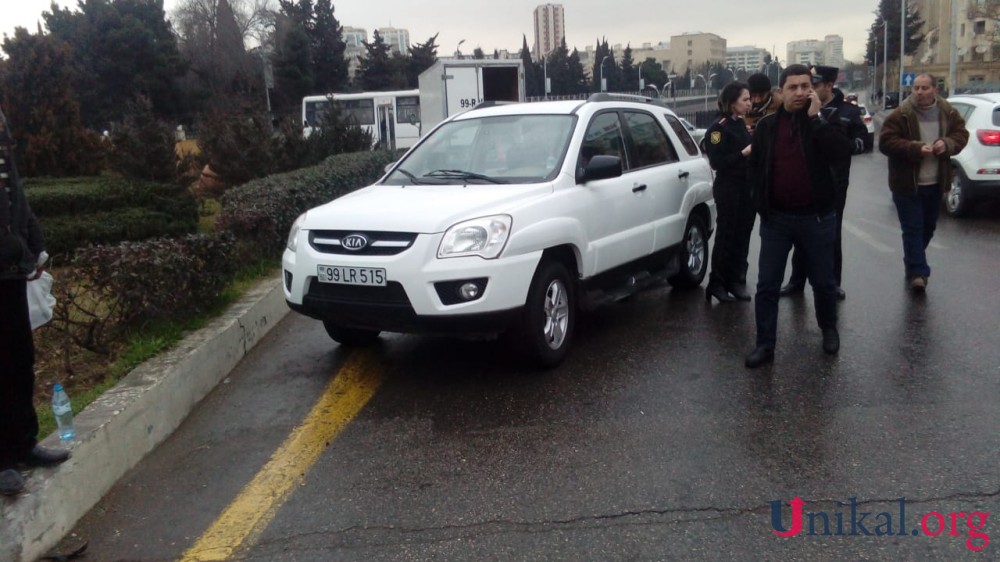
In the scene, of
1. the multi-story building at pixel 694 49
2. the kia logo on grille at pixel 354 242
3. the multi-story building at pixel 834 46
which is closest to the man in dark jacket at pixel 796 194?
the kia logo on grille at pixel 354 242

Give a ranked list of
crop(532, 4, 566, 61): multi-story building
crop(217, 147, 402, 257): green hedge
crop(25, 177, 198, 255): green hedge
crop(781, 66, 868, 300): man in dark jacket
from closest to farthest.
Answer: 1. crop(781, 66, 868, 300): man in dark jacket
2. crop(217, 147, 402, 257): green hedge
3. crop(25, 177, 198, 255): green hedge
4. crop(532, 4, 566, 61): multi-story building

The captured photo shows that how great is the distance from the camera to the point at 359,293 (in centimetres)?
508

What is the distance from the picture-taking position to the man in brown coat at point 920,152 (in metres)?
6.94

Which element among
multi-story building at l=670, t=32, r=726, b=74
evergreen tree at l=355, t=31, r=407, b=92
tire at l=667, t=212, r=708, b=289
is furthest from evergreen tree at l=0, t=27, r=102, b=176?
multi-story building at l=670, t=32, r=726, b=74

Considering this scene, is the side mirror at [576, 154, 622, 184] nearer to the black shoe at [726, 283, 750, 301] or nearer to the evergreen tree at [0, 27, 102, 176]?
the black shoe at [726, 283, 750, 301]

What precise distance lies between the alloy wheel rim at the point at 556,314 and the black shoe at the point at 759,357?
3.88 ft

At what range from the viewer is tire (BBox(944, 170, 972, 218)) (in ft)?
35.3

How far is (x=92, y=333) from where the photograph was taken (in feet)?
17.5

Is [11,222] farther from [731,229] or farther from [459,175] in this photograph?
[731,229]

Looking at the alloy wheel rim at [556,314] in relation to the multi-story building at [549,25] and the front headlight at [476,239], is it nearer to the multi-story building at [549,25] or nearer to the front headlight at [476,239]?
the front headlight at [476,239]

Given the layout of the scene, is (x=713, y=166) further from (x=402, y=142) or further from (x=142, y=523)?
(x=402, y=142)

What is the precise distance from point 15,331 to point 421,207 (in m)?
2.40

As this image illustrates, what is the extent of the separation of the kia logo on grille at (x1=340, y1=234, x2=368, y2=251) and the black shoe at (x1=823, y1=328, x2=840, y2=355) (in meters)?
3.06

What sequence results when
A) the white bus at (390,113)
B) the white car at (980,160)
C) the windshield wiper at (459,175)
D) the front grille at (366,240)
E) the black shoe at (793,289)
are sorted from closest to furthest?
the front grille at (366,240), the windshield wiper at (459,175), the black shoe at (793,289), the white car at (980,160), the white bus at (390,113)
